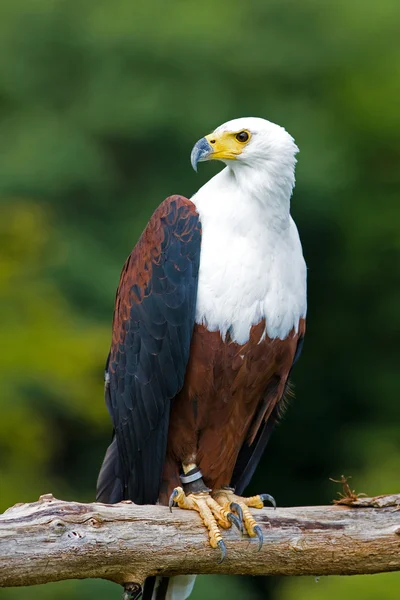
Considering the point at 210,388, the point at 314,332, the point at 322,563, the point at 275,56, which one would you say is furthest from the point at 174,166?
the point at 322,563

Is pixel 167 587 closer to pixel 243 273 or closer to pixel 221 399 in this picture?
pixel 221 399

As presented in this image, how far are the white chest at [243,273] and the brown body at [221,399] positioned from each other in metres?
0.05

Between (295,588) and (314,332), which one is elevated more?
(314,332)

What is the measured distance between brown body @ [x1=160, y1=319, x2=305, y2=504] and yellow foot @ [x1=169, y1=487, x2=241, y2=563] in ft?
0.90

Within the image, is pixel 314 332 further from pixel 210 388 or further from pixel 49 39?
pixel 210 388

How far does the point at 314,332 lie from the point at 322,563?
426 cm

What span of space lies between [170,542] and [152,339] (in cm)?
85

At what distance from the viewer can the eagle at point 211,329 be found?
424 centimetres

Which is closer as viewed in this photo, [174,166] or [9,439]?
[9,439]

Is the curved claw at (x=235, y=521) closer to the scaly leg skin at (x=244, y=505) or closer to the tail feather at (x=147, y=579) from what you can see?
the scaly leg skin at (x=244, y=505)

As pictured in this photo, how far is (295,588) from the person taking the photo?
21.7 feet

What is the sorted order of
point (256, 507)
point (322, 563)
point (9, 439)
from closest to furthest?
point (322, 563), point (256, 507), point (9, 439)

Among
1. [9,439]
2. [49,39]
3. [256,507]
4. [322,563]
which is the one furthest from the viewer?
[49,39]

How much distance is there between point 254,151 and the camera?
4.31m
